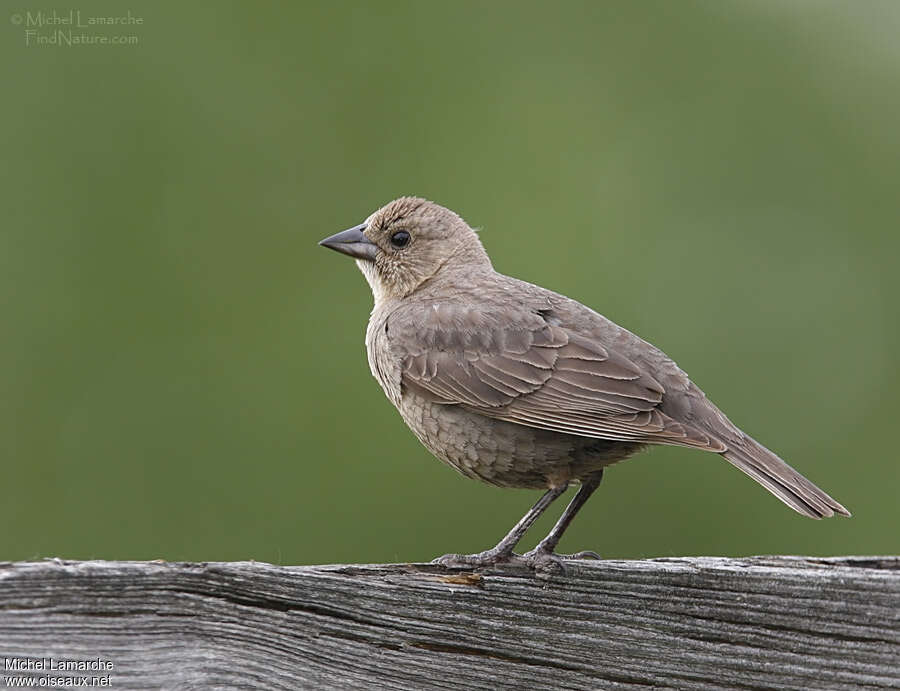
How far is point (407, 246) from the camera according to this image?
5227 millimetres

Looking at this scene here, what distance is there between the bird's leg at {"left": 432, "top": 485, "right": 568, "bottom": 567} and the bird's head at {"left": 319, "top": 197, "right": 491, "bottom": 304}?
152 centimetres

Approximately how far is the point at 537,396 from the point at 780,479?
35.9 inches

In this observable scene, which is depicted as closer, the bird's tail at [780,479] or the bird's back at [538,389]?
the bird's tail at [780,479]

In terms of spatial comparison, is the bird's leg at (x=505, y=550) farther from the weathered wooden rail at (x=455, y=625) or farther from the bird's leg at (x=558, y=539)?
the weathered wooden rail at (x=455, y=625)

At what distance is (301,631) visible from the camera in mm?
2340

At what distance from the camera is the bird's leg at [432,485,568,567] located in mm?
2914

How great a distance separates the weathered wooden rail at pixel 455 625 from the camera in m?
2.16

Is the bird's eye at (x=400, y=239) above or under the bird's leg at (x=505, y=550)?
above

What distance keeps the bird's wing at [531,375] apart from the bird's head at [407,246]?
0.61 meters

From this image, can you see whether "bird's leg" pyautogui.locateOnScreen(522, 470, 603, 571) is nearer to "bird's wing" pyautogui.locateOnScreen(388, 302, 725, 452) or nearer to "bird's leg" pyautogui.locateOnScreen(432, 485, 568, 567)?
"bird's leg" pyautogui.locateOnScreen(432, 485, 568, 567)

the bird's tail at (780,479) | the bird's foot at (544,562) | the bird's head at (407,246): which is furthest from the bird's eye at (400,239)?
the bird's foot at (544,562)

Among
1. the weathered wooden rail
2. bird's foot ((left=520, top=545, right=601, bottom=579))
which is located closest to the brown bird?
bird's foot ((left=520, top=545, right=601, bottom=579))

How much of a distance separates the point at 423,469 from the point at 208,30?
2673mm

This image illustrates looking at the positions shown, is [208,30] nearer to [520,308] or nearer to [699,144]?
[699,144]
